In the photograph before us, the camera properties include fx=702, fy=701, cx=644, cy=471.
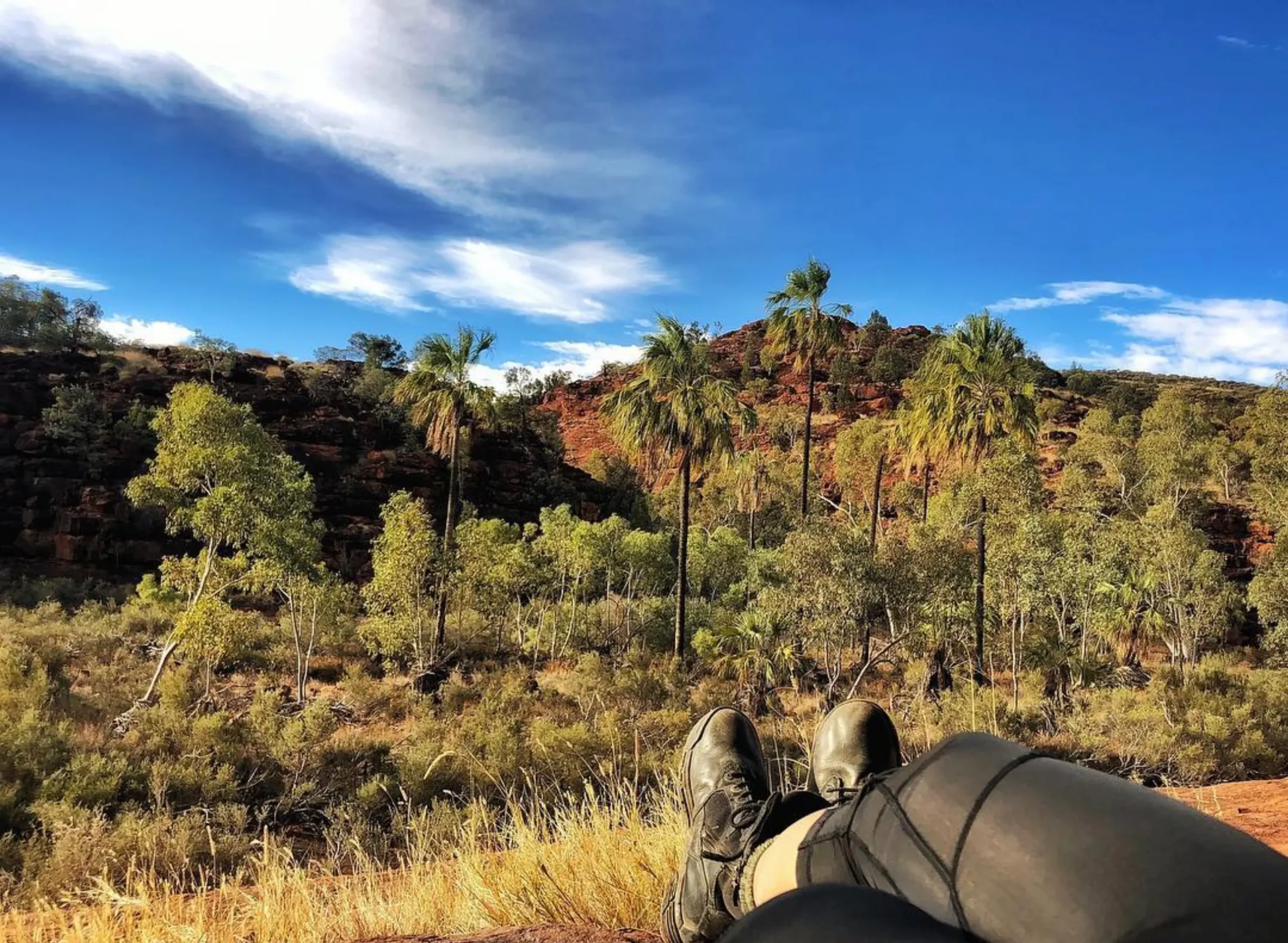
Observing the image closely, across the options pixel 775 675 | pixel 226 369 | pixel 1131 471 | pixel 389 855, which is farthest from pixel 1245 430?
pixel 226 369

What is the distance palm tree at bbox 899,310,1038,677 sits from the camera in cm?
1549

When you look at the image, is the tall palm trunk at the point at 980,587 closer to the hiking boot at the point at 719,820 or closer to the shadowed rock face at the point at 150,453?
the hiking boot at the point at 719,820

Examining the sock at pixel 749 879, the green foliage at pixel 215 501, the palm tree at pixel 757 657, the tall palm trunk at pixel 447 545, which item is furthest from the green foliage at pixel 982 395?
the sock at pixel 749 879

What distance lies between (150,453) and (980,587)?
125ft

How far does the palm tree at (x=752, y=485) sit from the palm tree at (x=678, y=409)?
940cm

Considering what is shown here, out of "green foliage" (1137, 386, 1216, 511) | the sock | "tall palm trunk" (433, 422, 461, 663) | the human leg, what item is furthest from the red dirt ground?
"green foliage" (1137, 386, 1216, 511)

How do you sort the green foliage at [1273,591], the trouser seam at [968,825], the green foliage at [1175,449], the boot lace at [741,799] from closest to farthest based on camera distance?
1. the trouser seam at [968,825]
2. the boot lace at [741,799]
3. the green foliage at [1273,591]
4. the green foliage at [1175,449]

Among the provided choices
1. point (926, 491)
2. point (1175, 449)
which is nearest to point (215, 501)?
point (926, 491)

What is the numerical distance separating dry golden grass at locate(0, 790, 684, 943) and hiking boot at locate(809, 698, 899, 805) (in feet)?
2.36

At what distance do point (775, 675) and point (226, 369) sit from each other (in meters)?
43.0

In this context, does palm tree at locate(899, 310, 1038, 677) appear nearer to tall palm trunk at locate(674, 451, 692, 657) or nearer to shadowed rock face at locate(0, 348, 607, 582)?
tall palm trunk at locate(674, 451, 692, 657)

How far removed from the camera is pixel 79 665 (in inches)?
645

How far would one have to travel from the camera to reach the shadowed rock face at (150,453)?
3070 cm

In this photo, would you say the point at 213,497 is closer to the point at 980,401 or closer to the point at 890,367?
the point at 980,401
